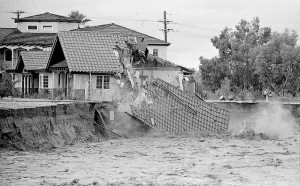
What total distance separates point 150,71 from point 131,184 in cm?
2704

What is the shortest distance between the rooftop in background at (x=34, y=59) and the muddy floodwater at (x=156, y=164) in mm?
21572

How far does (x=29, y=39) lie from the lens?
200 ft

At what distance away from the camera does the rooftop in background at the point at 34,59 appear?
4941cm

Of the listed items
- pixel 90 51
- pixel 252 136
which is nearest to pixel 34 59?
pixel 90 51

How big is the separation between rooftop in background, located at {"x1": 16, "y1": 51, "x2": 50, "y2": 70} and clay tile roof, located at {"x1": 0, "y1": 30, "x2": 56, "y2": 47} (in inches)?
327

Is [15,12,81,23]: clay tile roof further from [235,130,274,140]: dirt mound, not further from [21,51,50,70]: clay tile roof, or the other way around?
[235,130,274,140]: dirt mound

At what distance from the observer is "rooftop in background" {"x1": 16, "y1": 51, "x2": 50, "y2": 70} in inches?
1945

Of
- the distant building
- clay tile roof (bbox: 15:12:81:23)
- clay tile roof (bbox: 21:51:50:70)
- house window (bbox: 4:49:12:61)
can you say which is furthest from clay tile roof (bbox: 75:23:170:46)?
clay tile roof (bbox: 21:51:50:70)

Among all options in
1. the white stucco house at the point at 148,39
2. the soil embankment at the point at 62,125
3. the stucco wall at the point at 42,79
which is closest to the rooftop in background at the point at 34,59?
the stucco wall at the point at 42,79

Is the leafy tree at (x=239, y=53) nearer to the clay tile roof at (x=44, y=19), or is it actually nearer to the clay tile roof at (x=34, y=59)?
the clay tile roof at (x=44, y=19)

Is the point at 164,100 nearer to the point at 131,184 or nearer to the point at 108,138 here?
the point at 108,138

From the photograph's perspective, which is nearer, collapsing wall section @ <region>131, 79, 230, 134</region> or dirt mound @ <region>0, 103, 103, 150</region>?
dirt mound @ <region>0, 103, 103, 150</region>

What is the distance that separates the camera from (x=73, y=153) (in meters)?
23.8

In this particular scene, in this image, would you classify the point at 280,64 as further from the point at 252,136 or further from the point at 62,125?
the point at 62,125
